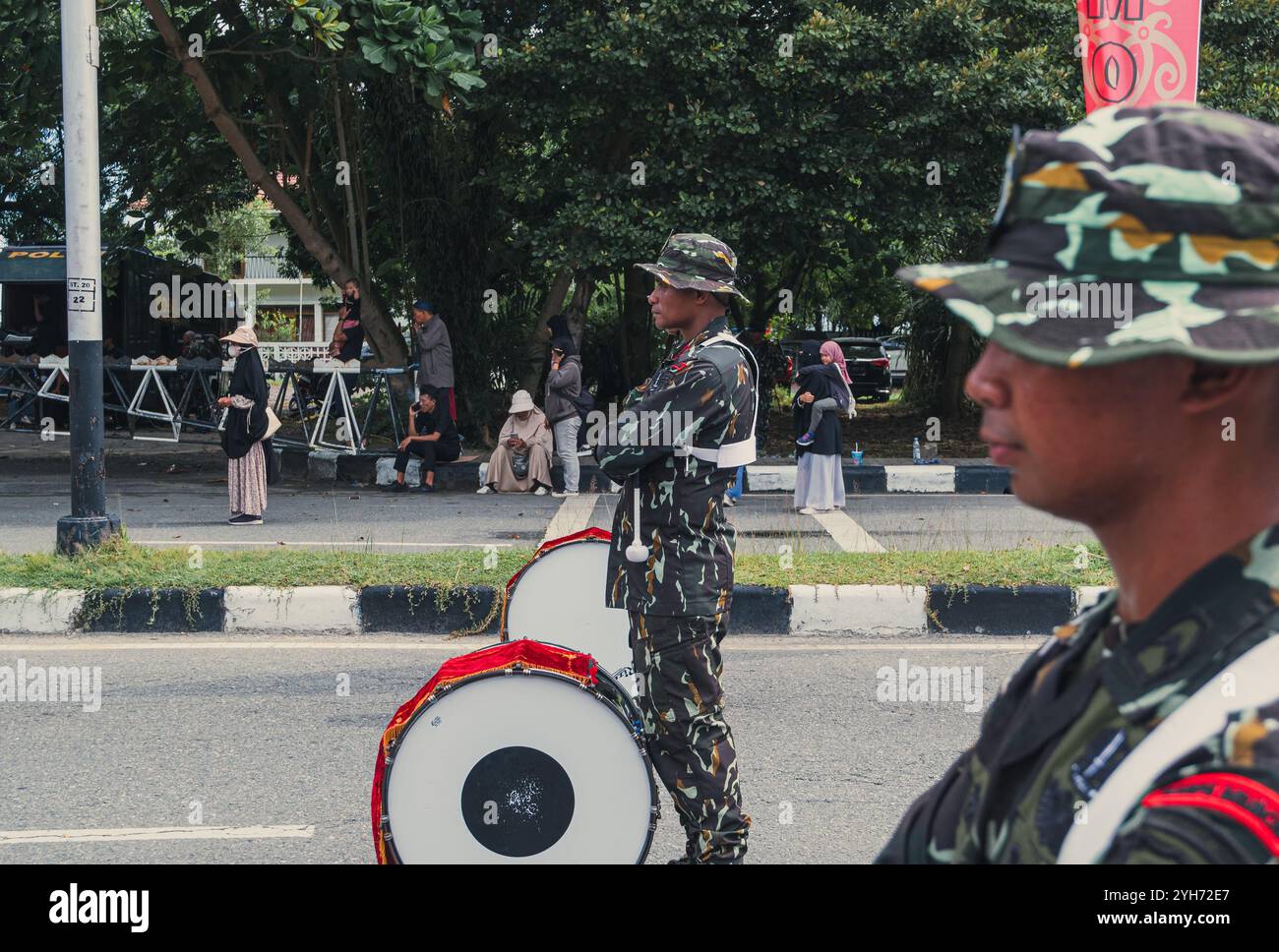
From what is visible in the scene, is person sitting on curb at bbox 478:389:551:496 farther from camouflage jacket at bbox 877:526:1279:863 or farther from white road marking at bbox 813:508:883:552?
camouflage jacket at bbox 877:526:1279:863

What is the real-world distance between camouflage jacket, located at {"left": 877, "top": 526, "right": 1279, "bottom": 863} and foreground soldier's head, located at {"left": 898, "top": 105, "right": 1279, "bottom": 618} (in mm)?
52

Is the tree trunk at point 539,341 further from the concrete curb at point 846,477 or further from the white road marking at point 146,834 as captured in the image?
the white road marking at point 146,834

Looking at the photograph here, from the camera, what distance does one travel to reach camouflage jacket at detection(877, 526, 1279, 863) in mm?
942

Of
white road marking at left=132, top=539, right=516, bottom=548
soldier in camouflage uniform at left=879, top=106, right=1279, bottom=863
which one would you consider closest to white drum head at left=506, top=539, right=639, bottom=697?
soldier in camouflage uniform at left=879, top=106, right=1279, bottom=863

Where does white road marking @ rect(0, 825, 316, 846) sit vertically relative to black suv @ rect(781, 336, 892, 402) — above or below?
below

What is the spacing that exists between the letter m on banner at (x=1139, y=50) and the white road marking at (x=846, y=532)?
3.70 metres

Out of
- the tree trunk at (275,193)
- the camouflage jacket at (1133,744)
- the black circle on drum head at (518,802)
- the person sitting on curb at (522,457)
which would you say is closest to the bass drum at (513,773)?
the black circle on drum head at (518,802)

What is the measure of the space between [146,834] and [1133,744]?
12.9 feet

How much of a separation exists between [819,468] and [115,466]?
326 inches

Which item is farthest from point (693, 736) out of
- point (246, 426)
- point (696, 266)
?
point (246, 426)

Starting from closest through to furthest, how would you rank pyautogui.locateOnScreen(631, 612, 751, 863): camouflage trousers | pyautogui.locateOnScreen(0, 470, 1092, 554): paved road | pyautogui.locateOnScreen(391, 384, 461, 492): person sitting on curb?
pyautogui.locateOnScreen(631, 612, 751, 863): camouflage trousers, pyautogui.locateOnScreen(0, 470, 1092, 554): paved road, pyautogui.locateOnScreen(391, 384, 461, 492): person sitting on curb

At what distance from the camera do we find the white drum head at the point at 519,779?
3355 millimetres

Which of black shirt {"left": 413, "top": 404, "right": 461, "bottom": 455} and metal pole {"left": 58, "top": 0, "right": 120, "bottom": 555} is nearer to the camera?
A: metal pole {"left": 58, "top": 0, "right": 120, "bottom": 555}

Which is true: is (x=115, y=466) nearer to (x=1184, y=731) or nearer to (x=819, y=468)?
Result: (x=819, y=468)
